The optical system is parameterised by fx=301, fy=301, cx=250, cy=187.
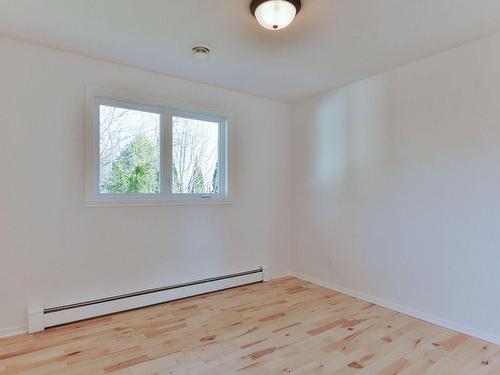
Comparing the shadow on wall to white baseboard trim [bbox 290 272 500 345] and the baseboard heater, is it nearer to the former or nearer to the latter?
white baseboard trim [bbox 290 272 500 345]

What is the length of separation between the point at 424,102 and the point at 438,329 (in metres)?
Answer: 2.03

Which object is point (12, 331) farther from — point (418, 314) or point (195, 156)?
point (418, 314)

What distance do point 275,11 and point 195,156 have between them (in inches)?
76.4

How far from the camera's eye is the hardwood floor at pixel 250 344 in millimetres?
2020

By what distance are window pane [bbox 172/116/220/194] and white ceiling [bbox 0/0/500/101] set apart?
2.04 ft

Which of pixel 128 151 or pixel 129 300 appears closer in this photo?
pixel 129 300

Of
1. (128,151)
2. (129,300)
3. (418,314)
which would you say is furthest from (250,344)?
(128,151)

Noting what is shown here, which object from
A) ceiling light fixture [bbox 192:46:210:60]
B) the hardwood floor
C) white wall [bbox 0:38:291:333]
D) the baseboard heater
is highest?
ceiling light fixture [bbox 192:46:210:60]

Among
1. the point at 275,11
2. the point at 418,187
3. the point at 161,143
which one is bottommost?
the point at 418,187

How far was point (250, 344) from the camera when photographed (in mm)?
2318

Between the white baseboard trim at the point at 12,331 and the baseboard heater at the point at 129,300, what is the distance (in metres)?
0.06

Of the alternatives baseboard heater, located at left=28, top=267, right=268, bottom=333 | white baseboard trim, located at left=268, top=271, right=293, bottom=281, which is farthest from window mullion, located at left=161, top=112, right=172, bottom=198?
white baseboard trim, located at left=268, top=271, right=293, bottom=281

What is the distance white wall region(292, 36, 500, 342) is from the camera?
2434mm

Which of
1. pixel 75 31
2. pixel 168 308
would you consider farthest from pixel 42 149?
pixel 168 308
